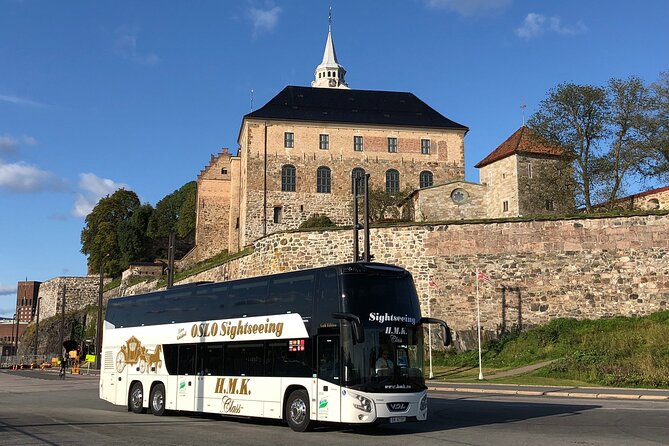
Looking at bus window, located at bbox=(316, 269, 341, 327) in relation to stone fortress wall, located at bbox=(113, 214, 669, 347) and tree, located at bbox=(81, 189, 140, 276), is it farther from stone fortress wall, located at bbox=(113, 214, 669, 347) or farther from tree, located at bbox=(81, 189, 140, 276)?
tree, located at bbox=(81, 189, 140, 276)

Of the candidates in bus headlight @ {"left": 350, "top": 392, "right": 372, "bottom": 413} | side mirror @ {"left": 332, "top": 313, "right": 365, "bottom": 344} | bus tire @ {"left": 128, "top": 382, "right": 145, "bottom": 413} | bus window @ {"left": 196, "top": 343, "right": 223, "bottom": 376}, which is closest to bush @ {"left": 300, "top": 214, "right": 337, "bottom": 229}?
bus tire @ {"left": 128, "top": 382, "right": 145, "bottom": 413}

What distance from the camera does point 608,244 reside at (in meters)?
33.2

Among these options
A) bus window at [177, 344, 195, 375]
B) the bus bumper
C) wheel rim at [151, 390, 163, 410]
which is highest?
bus window at [177, 344, 195, 375]

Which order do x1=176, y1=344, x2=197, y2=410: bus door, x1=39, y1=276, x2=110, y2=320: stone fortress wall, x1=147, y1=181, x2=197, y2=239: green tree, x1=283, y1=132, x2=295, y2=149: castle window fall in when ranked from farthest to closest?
x1=147, y1=181, x2=197, y2=239: green tree → x1=39, y1=276, x2=110, y2=320: stone fortress wall → x1=283, y1=132, x2=295, y2=149: castle window → x1=176, y1=344, x2=197, y2=410: bus door

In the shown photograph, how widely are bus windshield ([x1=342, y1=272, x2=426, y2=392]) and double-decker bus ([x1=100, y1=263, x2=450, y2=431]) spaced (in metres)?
0.02

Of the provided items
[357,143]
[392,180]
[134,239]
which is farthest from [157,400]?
[134,239]

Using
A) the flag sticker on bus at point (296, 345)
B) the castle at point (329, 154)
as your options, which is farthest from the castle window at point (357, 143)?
the flag sticker on bus at point (296, 345)

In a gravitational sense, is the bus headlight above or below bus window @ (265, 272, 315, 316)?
below

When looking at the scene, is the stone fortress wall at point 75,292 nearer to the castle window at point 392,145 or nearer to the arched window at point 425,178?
the castle window at point 392,145

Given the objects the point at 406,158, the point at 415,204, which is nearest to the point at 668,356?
the point at 415,204

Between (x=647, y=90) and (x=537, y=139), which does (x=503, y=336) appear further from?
(x=647, y=90)

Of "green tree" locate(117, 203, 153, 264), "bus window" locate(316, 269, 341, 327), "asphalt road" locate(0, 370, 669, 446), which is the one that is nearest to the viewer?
"asphalt road" locate(0, 370, 669, 446)

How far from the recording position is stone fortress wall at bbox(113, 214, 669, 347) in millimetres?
32562

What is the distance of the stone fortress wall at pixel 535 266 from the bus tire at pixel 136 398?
1874cm
